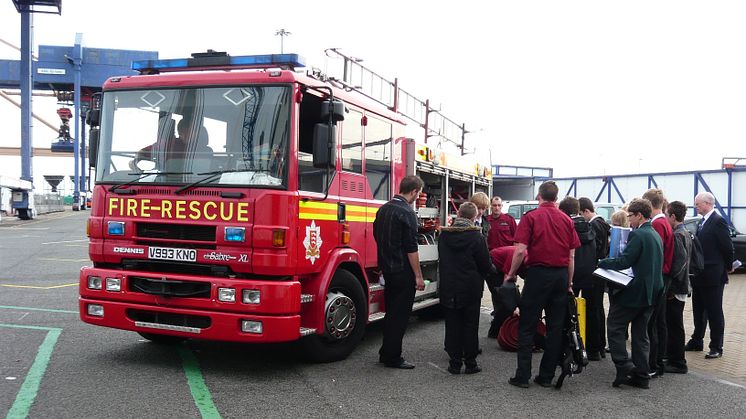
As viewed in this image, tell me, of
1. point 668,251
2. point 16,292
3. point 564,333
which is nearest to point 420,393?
point 564,333

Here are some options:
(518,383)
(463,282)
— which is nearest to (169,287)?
(463,282)

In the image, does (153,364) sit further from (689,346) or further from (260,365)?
(689,346)

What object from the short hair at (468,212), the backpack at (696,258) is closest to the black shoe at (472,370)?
the short hair at (468,212)

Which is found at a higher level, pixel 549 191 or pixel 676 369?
pixel 549 191

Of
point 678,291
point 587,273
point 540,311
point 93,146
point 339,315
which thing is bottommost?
point 339,315

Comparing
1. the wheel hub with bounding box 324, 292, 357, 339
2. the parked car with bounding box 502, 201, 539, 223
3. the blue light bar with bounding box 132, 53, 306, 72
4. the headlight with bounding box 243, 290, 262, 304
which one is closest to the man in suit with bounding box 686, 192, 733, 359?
the wheel hub with bounding box 324, 292, 357, 339

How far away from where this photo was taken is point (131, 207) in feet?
19.5

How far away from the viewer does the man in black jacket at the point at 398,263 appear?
6258 mm

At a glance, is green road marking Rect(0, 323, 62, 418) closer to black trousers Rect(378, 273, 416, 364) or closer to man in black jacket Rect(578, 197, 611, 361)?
black trousers Rect(378, 273, 416, 364)

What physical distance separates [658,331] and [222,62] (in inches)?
204

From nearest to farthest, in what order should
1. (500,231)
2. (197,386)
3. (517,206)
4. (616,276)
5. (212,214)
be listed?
1. (197,386)
2. (212,214)
3. (616,276)
4. (500,231)
5. (517,206)

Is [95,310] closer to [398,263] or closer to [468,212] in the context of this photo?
[398,263]

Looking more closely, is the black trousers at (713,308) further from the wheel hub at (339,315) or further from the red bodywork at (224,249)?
the red bodywork at (224,249)

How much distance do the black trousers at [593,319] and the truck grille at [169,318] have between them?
4009 mm
